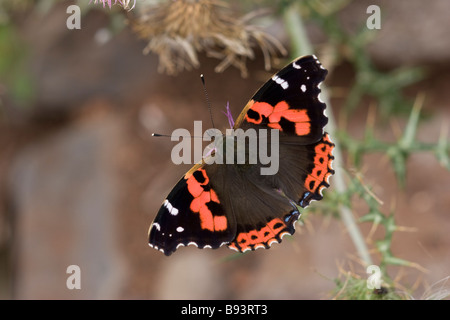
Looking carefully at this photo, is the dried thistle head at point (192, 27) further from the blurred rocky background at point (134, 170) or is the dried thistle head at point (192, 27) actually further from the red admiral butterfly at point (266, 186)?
the blurred rocky background at point (134, 170)

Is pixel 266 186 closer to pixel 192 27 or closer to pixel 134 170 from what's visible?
pixel 192 27

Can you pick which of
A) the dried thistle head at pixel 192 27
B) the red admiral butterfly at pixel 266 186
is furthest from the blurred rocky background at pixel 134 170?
the red admiral butterfly at pixel 266 186

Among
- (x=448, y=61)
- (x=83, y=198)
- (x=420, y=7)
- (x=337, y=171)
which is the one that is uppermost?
(x=420, y=7)

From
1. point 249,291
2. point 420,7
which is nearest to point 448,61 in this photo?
point 420,7

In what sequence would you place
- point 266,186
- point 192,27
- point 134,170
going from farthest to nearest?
point 134,170
point 192,27
point 266,186

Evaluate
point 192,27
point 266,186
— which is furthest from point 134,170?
point 266,186

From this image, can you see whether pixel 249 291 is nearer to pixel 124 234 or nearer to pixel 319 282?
pixel 319 282
